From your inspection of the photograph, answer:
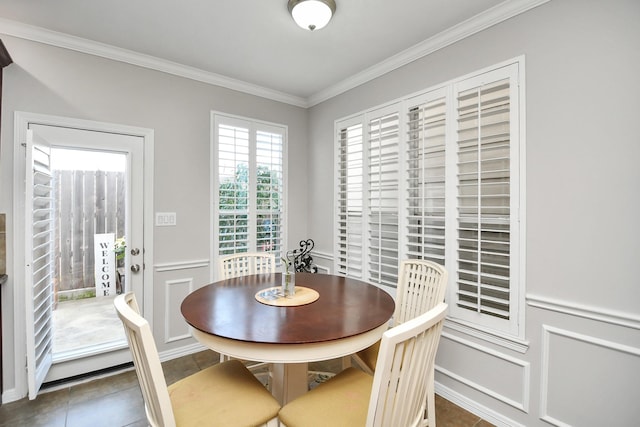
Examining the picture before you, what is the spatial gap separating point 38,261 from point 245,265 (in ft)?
4.86

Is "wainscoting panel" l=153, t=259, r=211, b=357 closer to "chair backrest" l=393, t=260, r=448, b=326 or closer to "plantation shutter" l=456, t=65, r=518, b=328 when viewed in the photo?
"chair backrest" l=393, t=260, r=448, b=326

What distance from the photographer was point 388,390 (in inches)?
38.7

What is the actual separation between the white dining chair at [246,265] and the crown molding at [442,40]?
6.50 ft

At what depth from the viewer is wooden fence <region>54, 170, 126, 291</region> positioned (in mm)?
2766

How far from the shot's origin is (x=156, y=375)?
3.42 feet

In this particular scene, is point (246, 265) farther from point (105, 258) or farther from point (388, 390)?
point (388, 390)

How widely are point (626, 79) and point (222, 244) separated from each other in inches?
128

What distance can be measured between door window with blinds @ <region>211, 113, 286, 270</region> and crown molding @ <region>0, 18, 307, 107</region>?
1.15ft

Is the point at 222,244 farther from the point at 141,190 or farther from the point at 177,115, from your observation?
the point at 177,115

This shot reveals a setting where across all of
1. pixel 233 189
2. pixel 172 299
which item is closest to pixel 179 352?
pixel 172 299

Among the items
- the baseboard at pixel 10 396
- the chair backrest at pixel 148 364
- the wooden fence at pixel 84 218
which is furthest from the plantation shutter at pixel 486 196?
the baseboard at pixel 10 396

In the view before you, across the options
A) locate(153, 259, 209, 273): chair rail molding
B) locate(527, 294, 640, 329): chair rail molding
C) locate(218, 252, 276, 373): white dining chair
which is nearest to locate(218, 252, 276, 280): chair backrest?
locate(218, 252, 276, 373): white dining chair

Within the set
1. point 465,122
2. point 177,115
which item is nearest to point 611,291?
point 465,122

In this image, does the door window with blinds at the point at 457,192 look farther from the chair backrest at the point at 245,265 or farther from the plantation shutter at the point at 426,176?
the chair backrest at the point at 245,265
